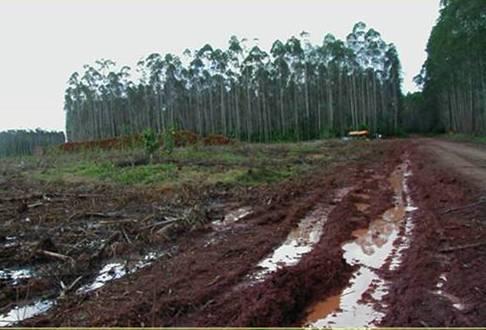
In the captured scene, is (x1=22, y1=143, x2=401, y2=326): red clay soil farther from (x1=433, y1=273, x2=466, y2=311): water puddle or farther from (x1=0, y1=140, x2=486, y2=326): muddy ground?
(x1=433, y1=273, x2=466, y2=311): water puddle

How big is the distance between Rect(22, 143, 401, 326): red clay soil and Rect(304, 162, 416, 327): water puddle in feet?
0.55

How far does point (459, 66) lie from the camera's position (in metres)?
37.1

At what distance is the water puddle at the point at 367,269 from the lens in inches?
171

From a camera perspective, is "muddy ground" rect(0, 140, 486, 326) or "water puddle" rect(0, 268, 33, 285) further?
"water puddle" rect(0, 268, 33, 285)

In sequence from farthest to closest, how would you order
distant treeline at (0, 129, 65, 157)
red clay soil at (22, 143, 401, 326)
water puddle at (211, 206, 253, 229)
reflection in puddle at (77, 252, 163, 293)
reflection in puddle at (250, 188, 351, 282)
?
distant treeline at (0, 129, 65, 157)
water puddle at (211, 206, 253, 229)
reflection in puddle at (250, 188, 351, 282)
reflection in puddle at (77, 252, 163, 293)
red clay soil at (22, 143, 401, 326)

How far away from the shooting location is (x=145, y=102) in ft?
210

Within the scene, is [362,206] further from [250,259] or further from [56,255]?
[56,255]

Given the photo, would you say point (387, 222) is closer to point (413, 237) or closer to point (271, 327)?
point (413, 237)

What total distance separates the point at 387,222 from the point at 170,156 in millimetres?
13613

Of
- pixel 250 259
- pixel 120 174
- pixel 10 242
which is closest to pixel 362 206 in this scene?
pixel 250 259

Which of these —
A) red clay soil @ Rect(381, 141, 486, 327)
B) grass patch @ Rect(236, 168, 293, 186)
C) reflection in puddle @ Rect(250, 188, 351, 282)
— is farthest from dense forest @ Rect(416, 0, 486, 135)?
reflection in puddle @ Rect(250, 188, 351, 282)

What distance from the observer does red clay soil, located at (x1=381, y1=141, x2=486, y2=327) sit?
4.11 m

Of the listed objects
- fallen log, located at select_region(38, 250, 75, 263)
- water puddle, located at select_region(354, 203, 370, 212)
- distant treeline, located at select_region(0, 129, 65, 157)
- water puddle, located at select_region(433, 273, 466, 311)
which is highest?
distant treeline, located at select_region(0, 129, 65, 157)

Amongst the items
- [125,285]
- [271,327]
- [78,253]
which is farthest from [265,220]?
[271,327]
